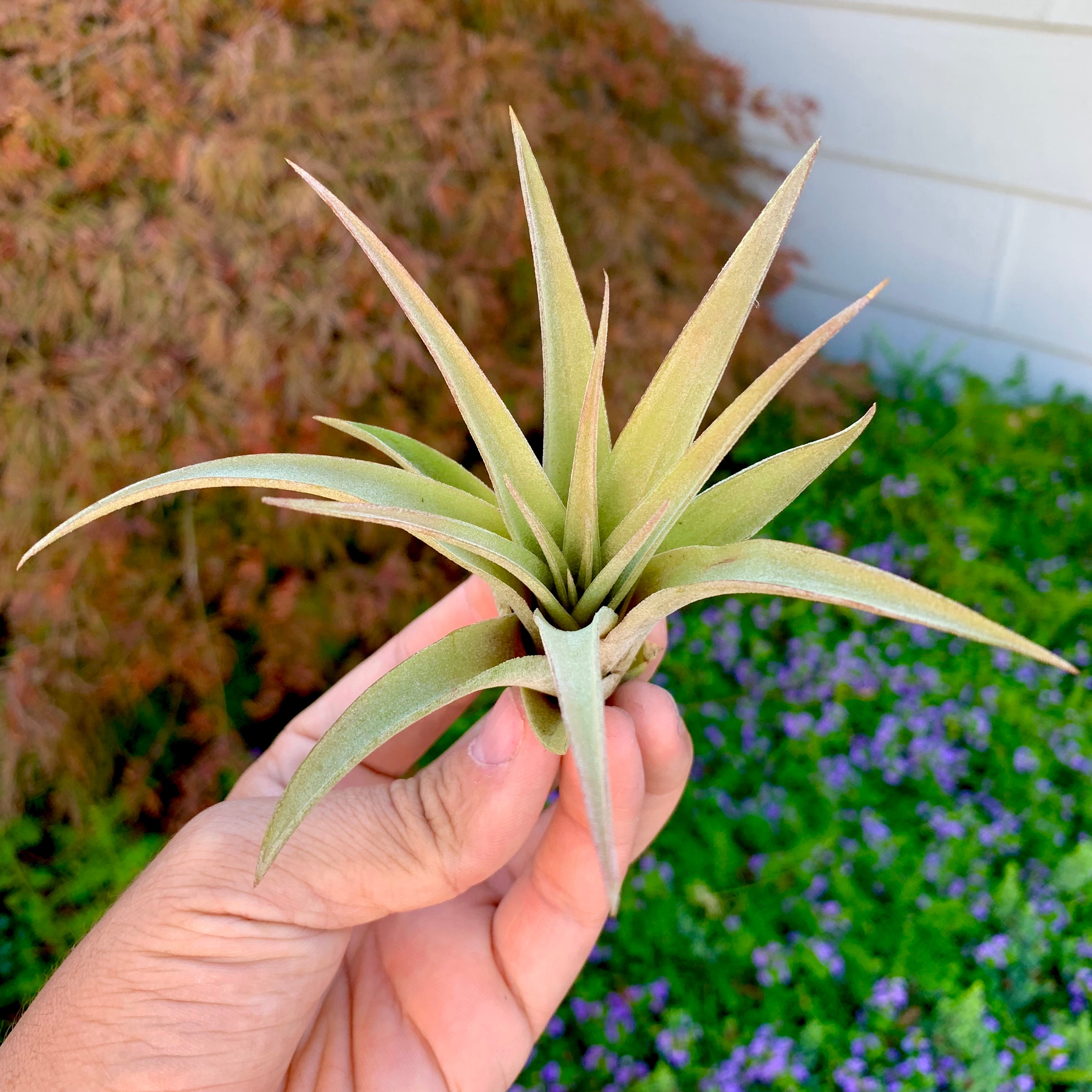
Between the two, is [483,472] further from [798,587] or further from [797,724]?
[798,587]

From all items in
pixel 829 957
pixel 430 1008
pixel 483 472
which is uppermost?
pixel 483 472

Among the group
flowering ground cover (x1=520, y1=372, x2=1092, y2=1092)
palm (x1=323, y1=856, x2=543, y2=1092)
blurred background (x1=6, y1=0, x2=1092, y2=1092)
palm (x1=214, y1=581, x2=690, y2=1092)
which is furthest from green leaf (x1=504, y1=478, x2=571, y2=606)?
flowering ground cover (x1=520, y1=372, x2=1092, y2=1092)

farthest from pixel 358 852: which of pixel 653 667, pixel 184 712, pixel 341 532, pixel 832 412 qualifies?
pixel 832 412

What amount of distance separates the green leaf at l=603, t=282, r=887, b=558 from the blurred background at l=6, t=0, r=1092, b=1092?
3.36 ft

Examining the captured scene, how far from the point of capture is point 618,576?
849mm

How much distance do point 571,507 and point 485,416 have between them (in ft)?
0.42

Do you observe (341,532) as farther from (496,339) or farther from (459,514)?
(459,514)

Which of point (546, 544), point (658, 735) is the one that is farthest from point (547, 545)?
point (658, 735)

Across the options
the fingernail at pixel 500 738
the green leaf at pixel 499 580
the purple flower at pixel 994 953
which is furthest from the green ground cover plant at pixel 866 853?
the green leaf at pixel 499 580

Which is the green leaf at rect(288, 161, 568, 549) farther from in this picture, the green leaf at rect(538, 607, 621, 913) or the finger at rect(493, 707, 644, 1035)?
the finger at rect(493, 707, 644, 1035)

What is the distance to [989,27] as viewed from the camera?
2414 mm

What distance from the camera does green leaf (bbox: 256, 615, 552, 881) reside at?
0.74 meters

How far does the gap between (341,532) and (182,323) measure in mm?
541

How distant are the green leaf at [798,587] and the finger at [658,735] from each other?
0.16 m
